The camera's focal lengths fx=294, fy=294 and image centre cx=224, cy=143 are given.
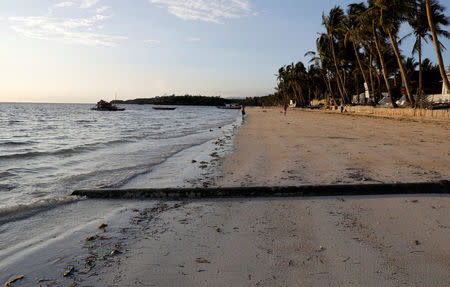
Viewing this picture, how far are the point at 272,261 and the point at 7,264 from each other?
2218 mm

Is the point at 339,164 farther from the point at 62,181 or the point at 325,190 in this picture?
the point at 62,181

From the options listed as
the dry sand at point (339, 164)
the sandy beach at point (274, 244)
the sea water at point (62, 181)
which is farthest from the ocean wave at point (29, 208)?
the dry sand at point (339, 164)

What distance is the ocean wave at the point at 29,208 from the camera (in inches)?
151

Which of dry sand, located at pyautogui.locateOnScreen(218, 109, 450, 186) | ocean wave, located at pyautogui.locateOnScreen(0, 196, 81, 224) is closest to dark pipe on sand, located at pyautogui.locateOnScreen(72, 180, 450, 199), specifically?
dry sand, located at pyautogui.locateOnScreen(218, 109, 450, 186)

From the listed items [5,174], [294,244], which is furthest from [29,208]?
[294,244]

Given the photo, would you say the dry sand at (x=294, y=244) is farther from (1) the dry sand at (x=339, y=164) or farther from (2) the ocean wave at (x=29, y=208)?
(2) the ocean wave at (x=29, y=208)

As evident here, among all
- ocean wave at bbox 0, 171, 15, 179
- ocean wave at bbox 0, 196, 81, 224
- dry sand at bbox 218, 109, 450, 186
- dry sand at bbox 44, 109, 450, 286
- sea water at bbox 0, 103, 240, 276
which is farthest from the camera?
ocean wave at bbox 0, 171, 15, 179

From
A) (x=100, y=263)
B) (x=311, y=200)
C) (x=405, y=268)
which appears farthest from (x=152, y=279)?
(x=311, y=200)

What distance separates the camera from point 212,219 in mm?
3311

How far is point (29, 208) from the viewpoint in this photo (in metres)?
4.13

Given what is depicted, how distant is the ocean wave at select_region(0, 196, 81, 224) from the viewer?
384cm

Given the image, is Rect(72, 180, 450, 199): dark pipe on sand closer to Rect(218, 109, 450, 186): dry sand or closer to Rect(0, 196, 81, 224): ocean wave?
Rect(218, 109, 450, 186): dry sand

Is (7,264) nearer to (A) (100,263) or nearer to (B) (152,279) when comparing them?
(A) (100,263)

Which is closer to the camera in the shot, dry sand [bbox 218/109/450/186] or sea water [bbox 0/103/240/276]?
sea water [bbox 0/103/240/276]
